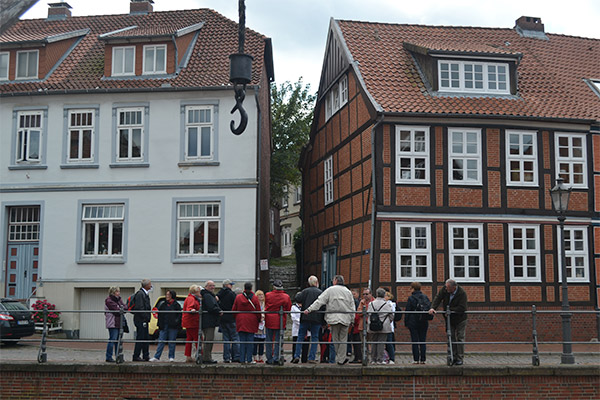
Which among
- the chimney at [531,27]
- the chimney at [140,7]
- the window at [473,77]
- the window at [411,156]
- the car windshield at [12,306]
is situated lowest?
the car windshield at [12,306]

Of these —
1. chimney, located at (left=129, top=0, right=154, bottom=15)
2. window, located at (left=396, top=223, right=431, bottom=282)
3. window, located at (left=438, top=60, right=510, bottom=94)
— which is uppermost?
chimney, located at (left=129, top=0, right=154, bottom=15)

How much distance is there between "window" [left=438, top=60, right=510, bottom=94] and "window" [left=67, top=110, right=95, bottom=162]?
1155 cm

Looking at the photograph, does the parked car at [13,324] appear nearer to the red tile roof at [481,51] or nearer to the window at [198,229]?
the window at [198,229]

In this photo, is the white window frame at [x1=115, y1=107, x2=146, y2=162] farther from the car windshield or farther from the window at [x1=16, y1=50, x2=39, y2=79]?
the car windshield

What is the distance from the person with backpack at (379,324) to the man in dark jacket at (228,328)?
264 cm

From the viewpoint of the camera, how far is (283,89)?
40062 mm

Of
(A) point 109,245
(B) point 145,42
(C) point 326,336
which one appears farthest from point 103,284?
(C) point 326,336

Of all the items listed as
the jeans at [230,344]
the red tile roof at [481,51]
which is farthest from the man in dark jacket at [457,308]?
the red tile roof at [481,51]

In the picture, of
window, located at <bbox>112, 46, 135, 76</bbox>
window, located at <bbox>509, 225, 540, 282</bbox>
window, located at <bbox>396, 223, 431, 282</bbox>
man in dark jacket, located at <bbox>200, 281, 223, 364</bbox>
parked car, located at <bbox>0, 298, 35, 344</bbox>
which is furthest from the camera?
window, located at <bbox>112, 46, 135, 76</bbox>

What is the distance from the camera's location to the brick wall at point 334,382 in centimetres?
1271

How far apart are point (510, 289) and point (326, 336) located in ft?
30.1

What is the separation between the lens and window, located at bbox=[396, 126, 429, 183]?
2184 cm

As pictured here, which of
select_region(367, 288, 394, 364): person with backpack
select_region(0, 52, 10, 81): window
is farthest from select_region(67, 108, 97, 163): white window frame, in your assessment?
select_region(367, 288, 394, 364): person with backpack

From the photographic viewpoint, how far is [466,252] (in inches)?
857
